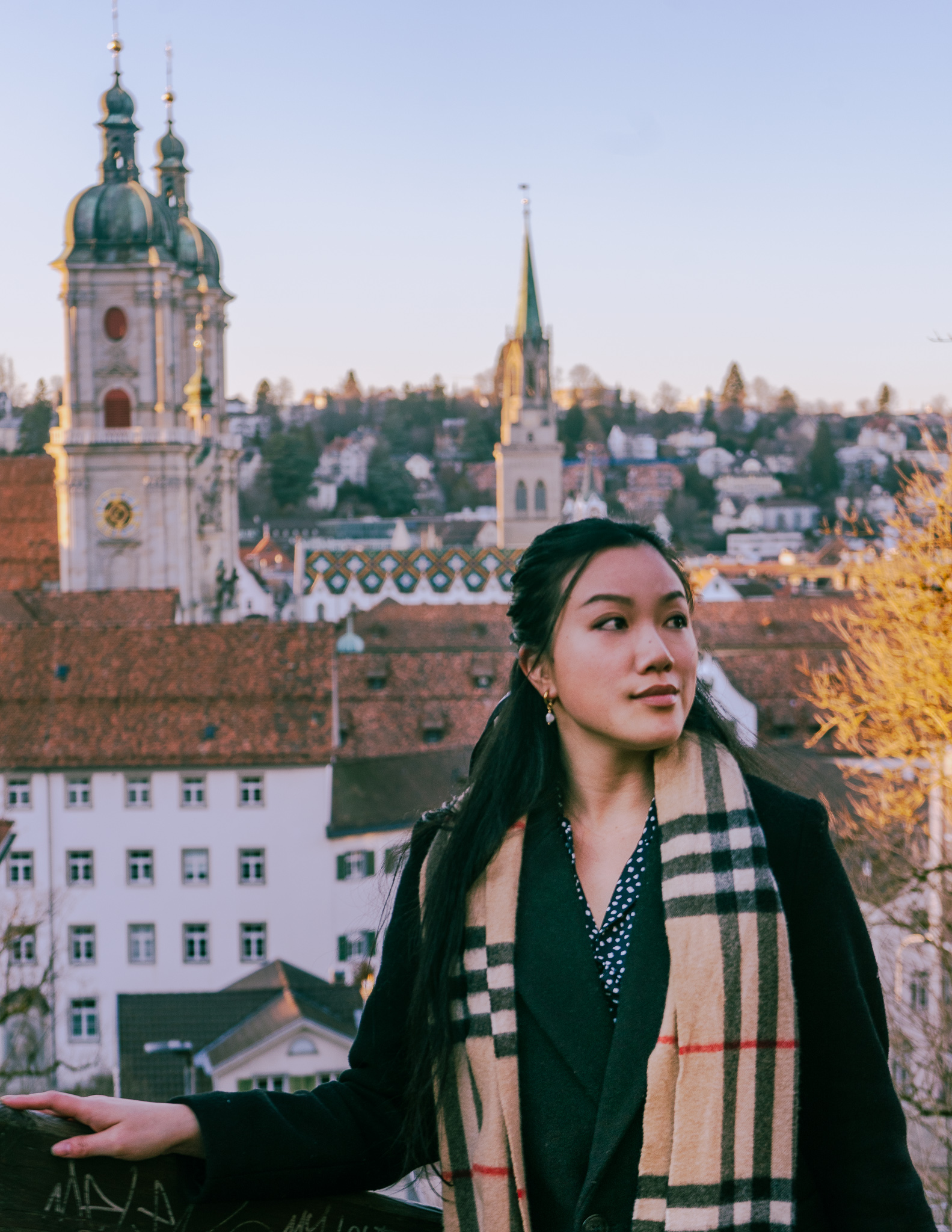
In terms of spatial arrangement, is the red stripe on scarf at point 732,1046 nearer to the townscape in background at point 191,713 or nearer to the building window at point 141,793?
the townscape in background at point 191,713

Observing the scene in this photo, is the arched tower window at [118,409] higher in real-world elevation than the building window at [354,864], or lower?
higher

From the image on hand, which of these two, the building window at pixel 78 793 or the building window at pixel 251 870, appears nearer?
the building window at pixel 251 870

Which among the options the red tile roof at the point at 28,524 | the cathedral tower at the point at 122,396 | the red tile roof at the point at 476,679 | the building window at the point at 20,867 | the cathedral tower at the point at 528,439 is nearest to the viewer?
the building window at the point at 20,867

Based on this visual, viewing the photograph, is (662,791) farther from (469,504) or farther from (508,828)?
(469,504)

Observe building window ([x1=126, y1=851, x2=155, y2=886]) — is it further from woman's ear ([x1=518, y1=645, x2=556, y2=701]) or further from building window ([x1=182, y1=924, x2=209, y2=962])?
woman's ear ([x1=518, y1=645, x2=556, y2=701])

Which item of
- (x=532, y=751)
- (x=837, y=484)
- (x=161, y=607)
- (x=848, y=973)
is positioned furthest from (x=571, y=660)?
(x=837, y=484)

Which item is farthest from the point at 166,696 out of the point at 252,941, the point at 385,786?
the point at 252,941

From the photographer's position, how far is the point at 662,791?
2.36m

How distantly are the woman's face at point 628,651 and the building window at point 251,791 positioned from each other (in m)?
27.7

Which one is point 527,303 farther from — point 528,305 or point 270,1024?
point 270,1024

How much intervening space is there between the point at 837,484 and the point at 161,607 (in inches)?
5151

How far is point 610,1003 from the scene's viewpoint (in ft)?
7.59

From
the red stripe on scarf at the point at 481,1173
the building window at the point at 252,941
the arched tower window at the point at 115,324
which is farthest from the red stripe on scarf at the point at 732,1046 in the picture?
the arched tower window at the point at 115,324

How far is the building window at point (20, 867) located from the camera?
2930 cm
